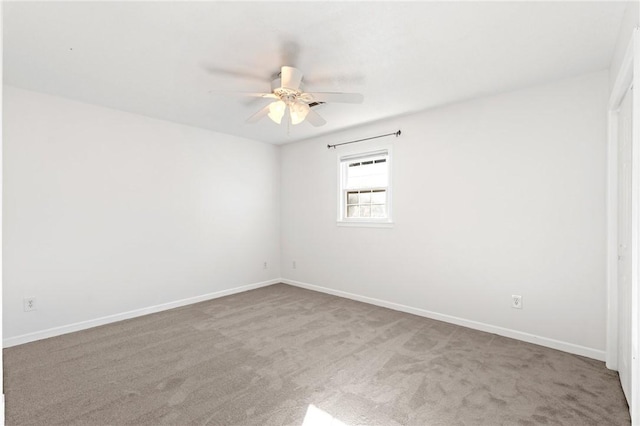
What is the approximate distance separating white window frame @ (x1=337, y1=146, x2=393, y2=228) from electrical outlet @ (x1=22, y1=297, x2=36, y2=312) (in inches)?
142

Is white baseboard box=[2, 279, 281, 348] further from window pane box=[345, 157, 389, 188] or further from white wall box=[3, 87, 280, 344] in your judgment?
window pane box=[345, 157, 389, 188]

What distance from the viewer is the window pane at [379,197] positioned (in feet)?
15.0

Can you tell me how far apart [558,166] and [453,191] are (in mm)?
996

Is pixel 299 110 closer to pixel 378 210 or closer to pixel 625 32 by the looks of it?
pixel 378 210

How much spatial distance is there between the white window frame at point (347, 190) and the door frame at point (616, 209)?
2.16 m

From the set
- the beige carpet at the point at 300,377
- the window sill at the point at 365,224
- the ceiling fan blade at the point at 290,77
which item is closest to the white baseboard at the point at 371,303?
the beige carpet at the point at 300,377

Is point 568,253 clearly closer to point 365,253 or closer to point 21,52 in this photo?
point 365,253

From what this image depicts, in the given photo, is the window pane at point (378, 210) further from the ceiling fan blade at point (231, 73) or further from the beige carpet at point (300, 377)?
the ceiling fan blade at point (231, 73)

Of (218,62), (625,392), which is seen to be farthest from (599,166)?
(218,62)

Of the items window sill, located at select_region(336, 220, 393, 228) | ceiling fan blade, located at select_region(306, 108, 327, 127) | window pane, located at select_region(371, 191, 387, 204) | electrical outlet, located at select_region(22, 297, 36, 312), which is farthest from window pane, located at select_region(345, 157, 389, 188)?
electrical outlet, located at select_region(22, 297, 36, 312)

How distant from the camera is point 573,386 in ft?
8.16

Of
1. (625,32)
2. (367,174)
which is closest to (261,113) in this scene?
(367,174)

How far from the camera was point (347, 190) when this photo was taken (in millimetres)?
4973

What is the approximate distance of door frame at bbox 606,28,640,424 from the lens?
69.0 inches
